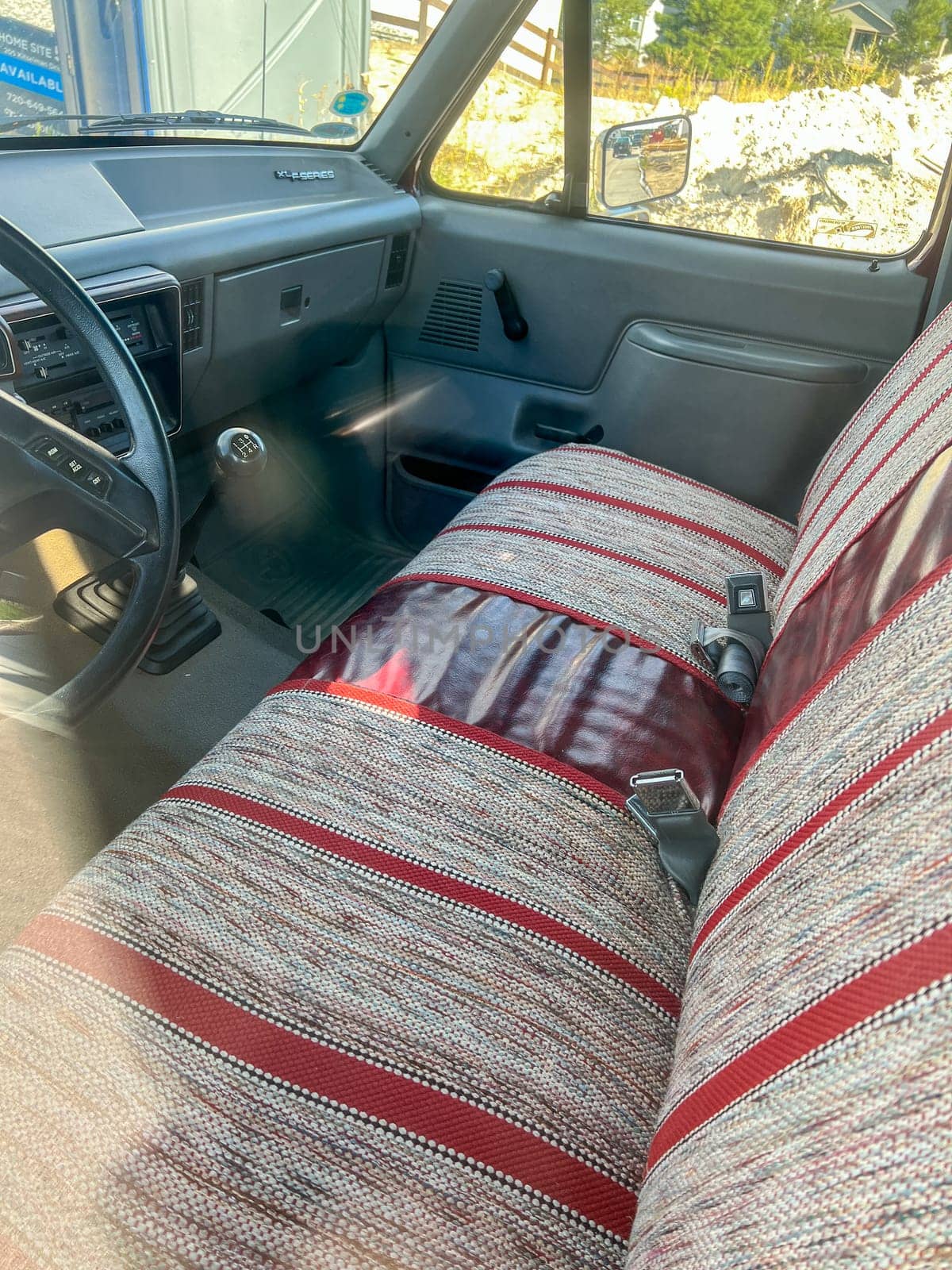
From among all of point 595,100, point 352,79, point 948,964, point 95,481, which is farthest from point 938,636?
point 352,79

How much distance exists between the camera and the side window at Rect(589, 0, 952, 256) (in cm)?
173

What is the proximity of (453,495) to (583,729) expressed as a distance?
1378 millimetres

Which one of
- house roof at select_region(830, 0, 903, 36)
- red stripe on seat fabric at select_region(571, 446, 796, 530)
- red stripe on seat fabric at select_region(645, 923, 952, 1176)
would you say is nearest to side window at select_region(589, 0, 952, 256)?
house roof at select_region(830, 0, 903, 36)

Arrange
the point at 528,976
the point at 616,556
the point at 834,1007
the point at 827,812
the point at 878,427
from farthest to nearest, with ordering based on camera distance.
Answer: the point at 616,556 → the point at 878,427 → the point at 528,976 → the point at 827,812 → the point at 834,1007

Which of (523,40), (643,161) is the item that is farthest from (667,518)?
(523,40)

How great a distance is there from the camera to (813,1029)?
0.57 metres

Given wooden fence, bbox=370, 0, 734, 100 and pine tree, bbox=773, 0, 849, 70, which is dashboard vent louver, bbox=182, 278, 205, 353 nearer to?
wooden fence, bbox=370, 0, 734, 100

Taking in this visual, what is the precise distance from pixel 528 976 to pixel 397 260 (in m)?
1.88

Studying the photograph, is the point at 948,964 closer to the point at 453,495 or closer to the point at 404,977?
the point at 404,977

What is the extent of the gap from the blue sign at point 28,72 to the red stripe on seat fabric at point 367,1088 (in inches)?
55.1

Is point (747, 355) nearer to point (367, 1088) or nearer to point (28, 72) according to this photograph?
point (28, 72)

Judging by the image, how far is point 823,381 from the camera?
6.40ft

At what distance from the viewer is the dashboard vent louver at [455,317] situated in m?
2.30

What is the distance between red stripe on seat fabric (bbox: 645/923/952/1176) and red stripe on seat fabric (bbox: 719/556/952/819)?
330 mm
